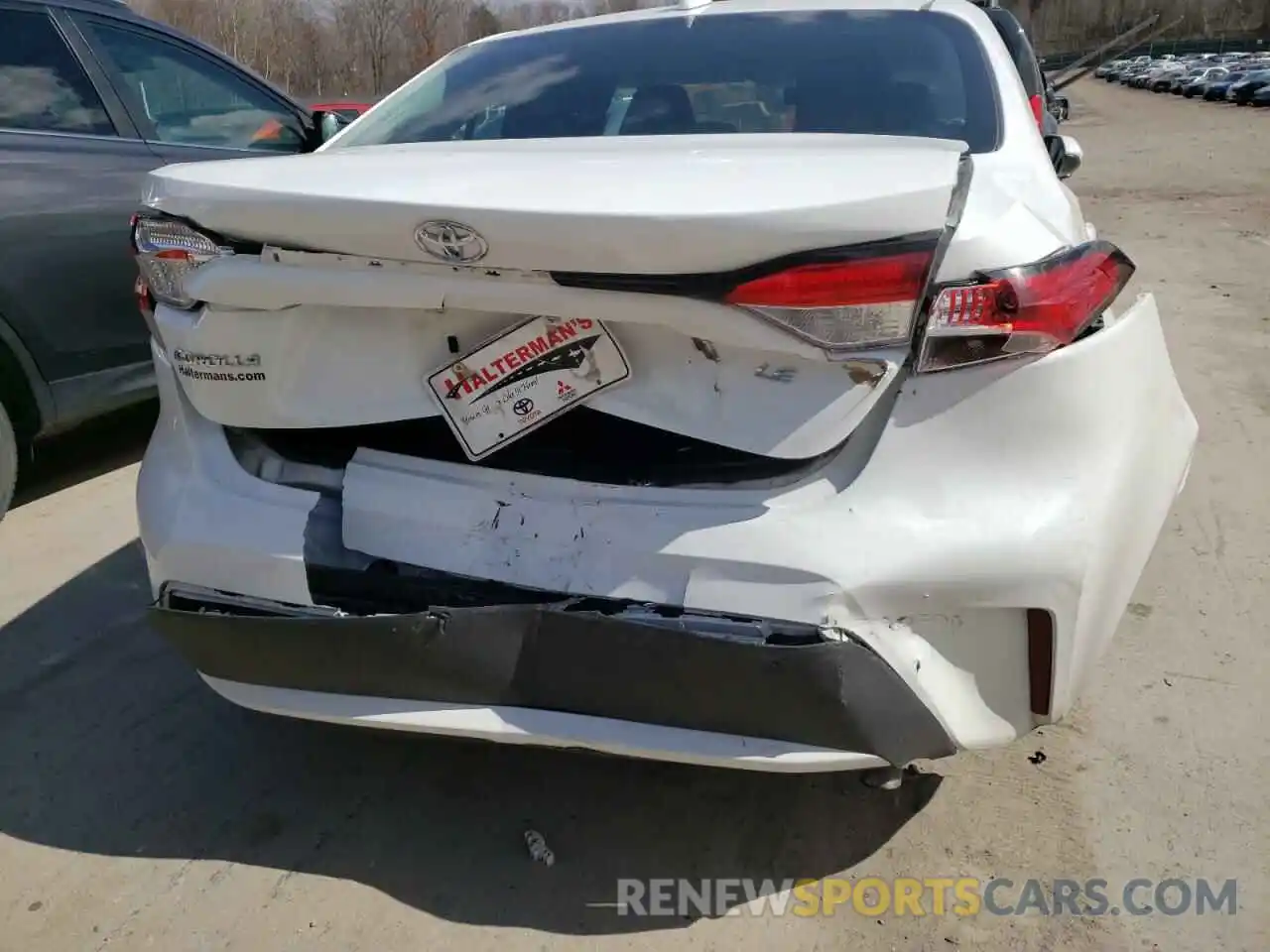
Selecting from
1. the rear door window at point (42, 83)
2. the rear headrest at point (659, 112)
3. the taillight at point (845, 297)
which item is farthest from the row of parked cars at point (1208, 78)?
the taillight at point (845, 297)

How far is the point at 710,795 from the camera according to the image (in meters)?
2.33

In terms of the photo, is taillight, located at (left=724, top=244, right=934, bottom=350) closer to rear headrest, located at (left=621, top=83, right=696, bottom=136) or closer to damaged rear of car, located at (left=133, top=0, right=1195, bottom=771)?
damaged rear of car, located at (left=133, top=0, right=1195, bottom=771)

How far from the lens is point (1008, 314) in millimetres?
1616

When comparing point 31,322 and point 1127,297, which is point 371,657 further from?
point 31,322

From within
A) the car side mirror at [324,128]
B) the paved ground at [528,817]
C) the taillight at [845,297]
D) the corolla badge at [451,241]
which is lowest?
the paved ground at [528,817]

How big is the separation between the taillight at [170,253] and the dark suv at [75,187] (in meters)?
1.58

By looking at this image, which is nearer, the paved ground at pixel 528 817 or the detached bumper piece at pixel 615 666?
the detached bumper piece at pixel 615 666

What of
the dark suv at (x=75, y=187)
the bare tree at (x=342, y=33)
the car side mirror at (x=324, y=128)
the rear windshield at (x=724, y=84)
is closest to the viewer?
the rear windshield at (x=724, y=84)

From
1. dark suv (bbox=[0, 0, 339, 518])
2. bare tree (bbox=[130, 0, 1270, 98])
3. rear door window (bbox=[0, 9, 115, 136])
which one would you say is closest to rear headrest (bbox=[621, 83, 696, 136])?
dark suv (bbox=[0, 0, 339, 518])

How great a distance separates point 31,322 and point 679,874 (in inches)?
114

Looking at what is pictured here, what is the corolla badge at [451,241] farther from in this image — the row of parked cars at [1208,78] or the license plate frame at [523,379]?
the row of parked cars at [1208,78]

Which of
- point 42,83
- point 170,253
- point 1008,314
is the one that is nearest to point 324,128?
point 42,83

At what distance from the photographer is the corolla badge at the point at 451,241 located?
1.61 meters

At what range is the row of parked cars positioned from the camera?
130 feet
